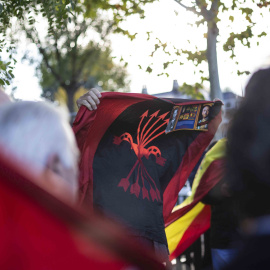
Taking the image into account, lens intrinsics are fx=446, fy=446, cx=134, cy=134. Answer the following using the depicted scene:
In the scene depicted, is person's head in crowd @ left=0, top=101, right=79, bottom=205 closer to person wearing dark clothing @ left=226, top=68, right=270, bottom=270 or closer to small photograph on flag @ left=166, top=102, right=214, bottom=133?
person wearing dark clothing @ left=226, top=68, right=270, bottom=270

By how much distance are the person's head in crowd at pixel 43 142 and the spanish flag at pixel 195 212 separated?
301 cm

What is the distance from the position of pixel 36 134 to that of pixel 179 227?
11.4ft

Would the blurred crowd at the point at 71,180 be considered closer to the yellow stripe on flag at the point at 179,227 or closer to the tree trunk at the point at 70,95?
the yellow stripe on flag at the point at 179,227

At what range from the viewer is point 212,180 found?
428 cm

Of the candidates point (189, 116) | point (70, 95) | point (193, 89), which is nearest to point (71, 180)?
point (189, 116)

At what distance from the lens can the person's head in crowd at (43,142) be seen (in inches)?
49.4

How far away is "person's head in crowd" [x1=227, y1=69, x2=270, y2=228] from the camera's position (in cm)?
123

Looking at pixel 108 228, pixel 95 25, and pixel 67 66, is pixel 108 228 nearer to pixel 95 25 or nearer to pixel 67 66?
pixel 95 25

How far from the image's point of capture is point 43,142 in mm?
1262

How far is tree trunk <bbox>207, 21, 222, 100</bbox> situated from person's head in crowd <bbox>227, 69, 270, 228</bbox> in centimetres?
384

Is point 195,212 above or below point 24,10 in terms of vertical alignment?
below

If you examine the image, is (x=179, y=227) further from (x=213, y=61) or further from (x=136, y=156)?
(x=213, y=61)

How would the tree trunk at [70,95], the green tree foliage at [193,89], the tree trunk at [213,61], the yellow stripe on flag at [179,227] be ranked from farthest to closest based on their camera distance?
the tree trunk at [70,95] < the green tree foliage at [193,89] < the tree trunk at [213,61] < the yellow stripe on flag at [179,227]

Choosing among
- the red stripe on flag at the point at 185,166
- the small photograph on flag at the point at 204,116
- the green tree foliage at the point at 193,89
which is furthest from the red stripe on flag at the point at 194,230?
the green tree foliage at the point at 193,89
